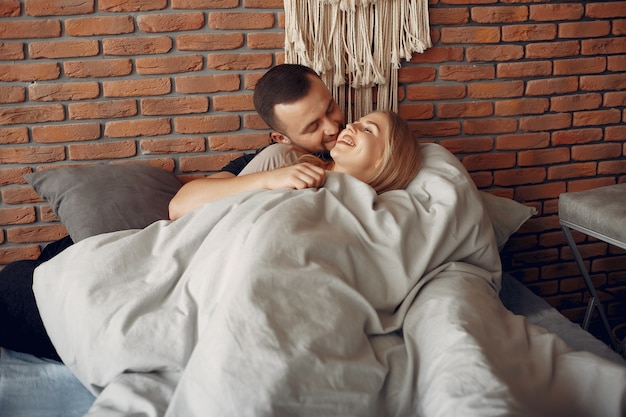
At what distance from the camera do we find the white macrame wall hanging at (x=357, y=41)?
2213 millimetres

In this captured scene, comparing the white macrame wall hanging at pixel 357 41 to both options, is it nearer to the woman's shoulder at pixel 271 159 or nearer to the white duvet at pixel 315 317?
the woman's shoulder at pixel 271 159

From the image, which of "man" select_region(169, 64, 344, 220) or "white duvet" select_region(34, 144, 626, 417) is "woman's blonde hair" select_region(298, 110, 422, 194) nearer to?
"white duvet" select_region(34, 144, 626, 417)

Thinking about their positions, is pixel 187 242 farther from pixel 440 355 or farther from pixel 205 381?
pixel 440 355

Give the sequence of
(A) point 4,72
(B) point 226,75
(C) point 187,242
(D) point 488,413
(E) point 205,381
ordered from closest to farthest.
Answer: (D) point 488,413
(E) point 205,381
(C) point 187,242
(A) point 4,72
(B) point 226,75

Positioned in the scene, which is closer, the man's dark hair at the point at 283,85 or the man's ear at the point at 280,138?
the man's dark hair at the point at 283,85

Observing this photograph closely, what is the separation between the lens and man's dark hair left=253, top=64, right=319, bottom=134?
201 centimetres

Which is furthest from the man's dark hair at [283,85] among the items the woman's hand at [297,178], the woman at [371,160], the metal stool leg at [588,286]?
the metal stool leg at [588,286]

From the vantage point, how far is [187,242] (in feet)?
5.07

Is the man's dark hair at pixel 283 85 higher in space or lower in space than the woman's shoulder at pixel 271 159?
higher

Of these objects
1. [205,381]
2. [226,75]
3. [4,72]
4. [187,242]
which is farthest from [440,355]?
[4,72]

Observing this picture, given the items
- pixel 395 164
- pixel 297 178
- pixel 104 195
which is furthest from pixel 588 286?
pixel 104 195

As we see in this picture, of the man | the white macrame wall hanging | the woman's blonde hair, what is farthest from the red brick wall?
the woman's blonde hair

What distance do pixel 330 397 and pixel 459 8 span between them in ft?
5.72

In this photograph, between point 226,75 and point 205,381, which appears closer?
point 205,381
